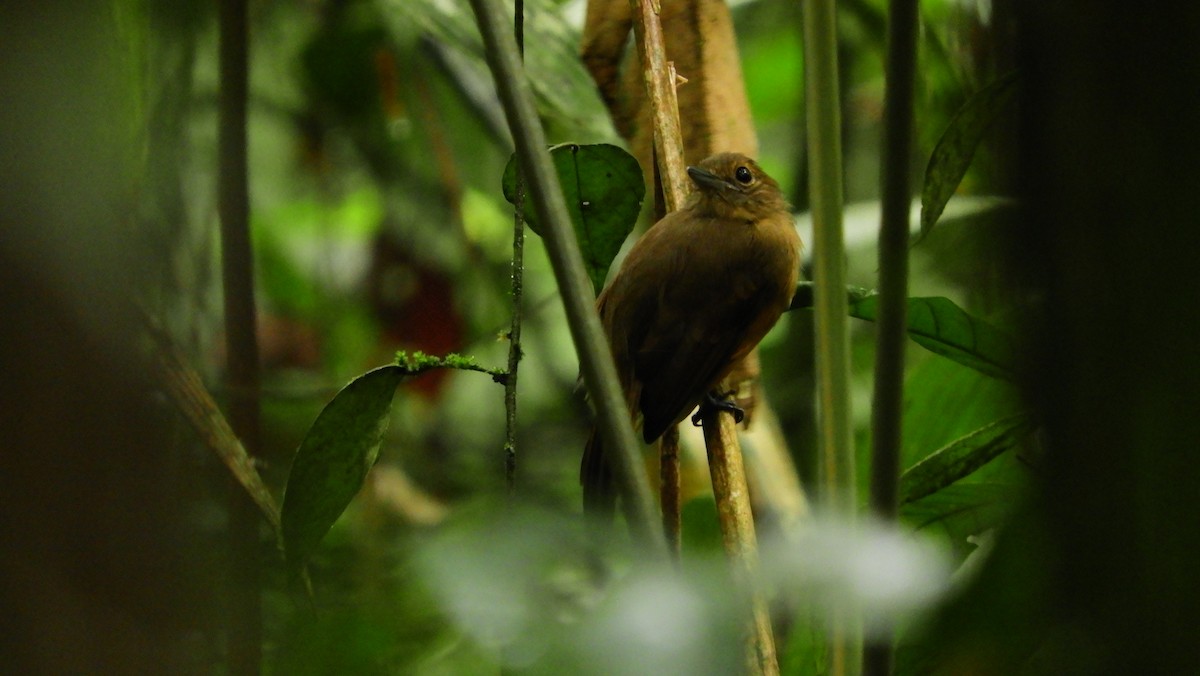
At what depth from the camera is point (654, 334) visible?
83.3 inches

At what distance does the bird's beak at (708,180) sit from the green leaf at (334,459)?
114 centimetres

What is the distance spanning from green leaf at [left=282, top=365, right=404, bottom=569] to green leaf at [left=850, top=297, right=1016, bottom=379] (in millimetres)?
459

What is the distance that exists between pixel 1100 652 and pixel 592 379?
0.35 meters

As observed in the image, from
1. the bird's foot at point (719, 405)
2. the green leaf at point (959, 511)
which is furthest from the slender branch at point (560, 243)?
the bird's foot at point (719, 405)

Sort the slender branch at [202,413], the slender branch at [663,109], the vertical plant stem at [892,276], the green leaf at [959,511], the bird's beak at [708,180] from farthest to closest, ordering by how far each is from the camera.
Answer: the bird's beak at [708,180] < the slender branch at [663,109] < the green leaf at [959,511] < the slender branch at [202,413] < the vertical plant stem at [892,276]

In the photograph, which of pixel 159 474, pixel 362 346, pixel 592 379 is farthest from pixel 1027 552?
pixel 362 346

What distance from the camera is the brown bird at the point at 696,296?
6.61ft

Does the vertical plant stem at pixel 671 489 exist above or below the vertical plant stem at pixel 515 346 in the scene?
below

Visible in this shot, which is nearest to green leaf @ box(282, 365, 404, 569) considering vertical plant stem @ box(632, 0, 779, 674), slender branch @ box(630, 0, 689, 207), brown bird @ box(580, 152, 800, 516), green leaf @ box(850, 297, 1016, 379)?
vertical plant stem @ box(632, 0, 779, 674)

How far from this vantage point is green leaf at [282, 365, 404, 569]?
96cm

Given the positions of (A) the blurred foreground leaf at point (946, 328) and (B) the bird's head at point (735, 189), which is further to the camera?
(B) the bird's head at point (735, 189)

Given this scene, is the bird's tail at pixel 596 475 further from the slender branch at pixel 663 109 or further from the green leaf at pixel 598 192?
the green leaf at pixel 598 192

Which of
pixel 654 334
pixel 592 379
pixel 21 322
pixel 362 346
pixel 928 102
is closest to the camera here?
pixel 21 322

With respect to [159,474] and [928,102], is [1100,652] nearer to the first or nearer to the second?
[159,474]
